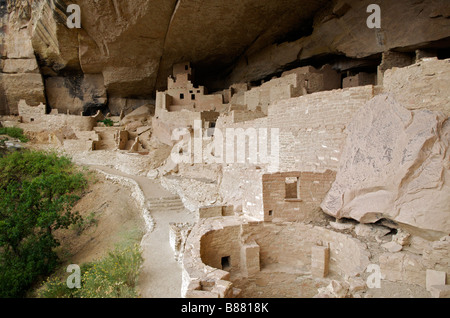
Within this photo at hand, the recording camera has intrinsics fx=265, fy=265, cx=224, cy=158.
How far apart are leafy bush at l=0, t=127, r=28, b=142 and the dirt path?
1222 cm

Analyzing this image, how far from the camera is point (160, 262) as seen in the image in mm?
6543

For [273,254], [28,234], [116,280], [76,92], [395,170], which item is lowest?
[28,234]

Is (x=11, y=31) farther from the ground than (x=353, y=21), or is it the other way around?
(x=11, y=31)

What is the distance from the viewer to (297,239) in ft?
21.4

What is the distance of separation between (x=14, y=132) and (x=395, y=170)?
69.8 feet

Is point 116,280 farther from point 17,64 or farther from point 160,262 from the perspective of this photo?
point 17,64

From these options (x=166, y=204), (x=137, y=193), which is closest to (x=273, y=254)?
(x=166, y=204)

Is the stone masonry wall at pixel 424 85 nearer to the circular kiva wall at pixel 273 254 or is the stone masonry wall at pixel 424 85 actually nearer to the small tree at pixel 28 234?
the circular kiva wall at pixel 273 254

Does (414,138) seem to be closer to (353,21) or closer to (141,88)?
(353,21)

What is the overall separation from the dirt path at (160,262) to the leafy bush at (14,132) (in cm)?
1222

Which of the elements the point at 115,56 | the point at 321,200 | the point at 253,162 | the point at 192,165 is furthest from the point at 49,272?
the point at 115,56

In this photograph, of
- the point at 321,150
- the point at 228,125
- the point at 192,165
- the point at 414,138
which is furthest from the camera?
the point at 192,165
